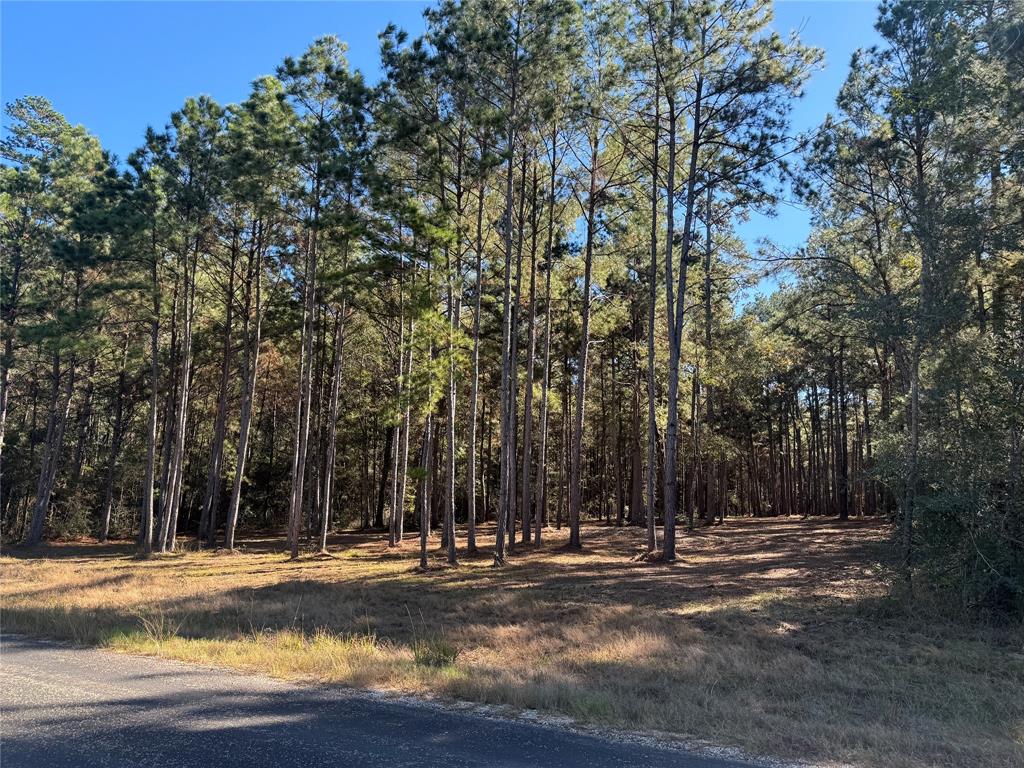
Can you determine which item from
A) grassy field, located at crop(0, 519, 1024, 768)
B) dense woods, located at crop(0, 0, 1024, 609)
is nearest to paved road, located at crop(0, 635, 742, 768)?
grassy field, located at crop(0, 519, 1024, 768)

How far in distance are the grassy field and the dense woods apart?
7.49 ft

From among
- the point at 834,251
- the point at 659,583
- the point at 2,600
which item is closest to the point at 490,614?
the point at 659,583

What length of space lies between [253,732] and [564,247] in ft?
73.5

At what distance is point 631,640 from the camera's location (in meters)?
9.28

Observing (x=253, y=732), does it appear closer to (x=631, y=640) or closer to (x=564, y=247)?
(x=631, y=640)

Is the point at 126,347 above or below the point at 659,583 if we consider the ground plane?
above

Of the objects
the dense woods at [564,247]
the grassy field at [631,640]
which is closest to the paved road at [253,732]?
the grassy field at [631,640]

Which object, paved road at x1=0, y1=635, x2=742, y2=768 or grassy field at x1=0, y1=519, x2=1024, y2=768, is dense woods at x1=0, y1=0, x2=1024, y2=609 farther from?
paved road at x1=0, y1=635, x2=742, y2=768

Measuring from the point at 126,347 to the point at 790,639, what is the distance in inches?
1226

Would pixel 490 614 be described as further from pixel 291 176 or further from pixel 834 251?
pixel 291 176

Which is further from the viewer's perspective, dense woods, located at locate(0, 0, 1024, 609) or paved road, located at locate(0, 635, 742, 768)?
dense woods, located at locate(0, 0, 1024, 609)

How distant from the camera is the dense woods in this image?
1179 cm

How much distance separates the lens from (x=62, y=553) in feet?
88.8

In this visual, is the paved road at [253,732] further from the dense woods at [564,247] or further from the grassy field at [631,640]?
the dense woods at [564,247]
